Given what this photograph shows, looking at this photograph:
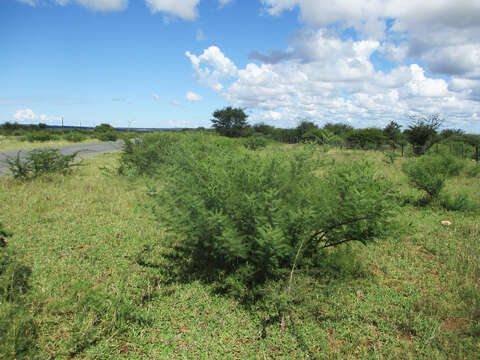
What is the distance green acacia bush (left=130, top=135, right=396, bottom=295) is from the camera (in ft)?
9.53

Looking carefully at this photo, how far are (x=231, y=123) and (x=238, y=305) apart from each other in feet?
99.9

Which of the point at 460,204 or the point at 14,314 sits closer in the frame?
the point at 14,314

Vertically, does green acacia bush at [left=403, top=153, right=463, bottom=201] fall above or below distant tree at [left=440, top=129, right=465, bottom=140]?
below

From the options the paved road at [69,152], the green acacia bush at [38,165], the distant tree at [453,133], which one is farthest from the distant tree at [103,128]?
the distant tree at [453,133]

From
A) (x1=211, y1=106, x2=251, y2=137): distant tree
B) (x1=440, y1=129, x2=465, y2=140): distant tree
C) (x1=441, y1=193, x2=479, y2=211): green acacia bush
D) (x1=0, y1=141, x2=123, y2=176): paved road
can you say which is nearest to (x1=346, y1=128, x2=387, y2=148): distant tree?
(x1=440, y1=129, x2=465, y2=140): distant tree

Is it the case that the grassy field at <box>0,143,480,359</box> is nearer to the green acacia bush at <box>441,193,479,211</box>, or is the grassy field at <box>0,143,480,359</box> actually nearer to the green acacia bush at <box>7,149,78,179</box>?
the green acacia bush at <box>441,193,479,211</box>

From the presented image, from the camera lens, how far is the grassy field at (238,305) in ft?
8.38

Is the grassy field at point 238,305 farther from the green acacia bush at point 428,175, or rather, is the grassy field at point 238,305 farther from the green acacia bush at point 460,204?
the green acacia bush at point 428,175

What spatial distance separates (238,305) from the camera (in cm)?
321

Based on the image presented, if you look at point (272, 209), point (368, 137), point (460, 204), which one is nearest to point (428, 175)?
point (460, 204)

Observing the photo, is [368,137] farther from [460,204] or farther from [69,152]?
[69,152]

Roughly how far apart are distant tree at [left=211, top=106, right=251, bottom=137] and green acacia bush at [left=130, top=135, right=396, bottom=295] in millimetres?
28872

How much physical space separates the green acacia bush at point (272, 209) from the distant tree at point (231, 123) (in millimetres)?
28872

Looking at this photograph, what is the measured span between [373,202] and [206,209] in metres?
1.88
